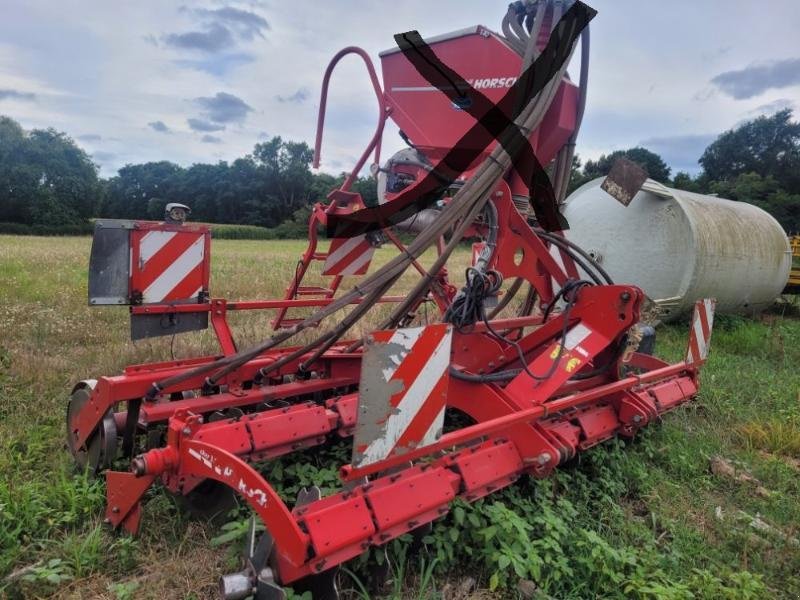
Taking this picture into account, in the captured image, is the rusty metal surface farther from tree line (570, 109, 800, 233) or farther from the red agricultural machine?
tree line (570, 109, 800, 233)

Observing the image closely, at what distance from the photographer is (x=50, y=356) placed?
444cm

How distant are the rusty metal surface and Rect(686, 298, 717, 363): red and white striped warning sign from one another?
0.96 meters

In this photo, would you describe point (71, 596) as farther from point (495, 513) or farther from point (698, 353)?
point (698, 353)

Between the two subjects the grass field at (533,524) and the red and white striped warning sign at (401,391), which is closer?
the red and white striped warning sign at (401,391)

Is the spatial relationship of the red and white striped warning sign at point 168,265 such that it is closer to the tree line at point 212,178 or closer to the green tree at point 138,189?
the tree line at point 212,178

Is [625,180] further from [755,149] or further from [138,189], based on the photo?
[138,189]

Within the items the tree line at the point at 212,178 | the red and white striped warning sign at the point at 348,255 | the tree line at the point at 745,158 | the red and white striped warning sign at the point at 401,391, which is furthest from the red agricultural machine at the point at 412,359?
the tree line at the point at 212,178

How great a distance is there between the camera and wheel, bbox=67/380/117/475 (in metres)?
2.67

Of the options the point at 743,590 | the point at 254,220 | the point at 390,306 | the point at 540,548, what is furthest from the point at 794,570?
the point at 254,220

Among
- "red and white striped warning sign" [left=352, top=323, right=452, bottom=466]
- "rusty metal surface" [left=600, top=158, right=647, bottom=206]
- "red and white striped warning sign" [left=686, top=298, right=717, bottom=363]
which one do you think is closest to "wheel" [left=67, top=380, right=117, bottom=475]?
"red and white striped warning sign" [left=352, top=323, right=452, bottom=466]

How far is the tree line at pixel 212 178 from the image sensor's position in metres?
38.7

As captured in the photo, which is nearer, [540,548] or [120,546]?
[120,546]

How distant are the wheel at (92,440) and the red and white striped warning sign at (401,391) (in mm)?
1468

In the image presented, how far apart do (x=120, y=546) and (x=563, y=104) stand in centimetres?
324
